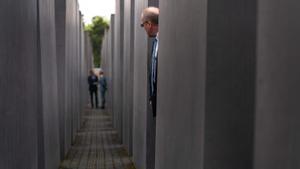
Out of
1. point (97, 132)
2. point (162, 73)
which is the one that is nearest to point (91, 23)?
point (97, 132)

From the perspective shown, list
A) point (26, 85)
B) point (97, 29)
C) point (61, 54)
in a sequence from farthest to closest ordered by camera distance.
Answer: point (97, 29), point (61, 54), point (26, 85)

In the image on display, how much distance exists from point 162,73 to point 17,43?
64.6 inches

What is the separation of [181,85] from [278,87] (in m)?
1.84

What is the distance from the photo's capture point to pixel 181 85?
15.5 ft

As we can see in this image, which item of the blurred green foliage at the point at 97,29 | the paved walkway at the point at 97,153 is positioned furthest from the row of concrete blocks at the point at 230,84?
the blurred green foliage at the point at 97,29

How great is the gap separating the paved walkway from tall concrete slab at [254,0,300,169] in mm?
7102

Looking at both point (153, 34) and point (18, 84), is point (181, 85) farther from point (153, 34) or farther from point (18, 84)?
point (153, 34)

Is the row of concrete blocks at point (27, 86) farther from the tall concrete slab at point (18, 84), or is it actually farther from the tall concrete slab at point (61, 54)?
the tall concrete slab at point (61, 54)

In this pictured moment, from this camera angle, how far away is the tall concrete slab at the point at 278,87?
2.72m

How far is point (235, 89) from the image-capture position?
3.89m

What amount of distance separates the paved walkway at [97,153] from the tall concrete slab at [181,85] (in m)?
4.36

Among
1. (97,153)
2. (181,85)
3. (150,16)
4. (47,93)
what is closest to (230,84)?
(181,85)

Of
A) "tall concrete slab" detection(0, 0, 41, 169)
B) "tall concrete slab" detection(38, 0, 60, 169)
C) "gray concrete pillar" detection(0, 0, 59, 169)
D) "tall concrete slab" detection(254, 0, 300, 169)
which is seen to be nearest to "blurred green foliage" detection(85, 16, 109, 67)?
"tall concrete slab" detection(38, 0, 60, 169)

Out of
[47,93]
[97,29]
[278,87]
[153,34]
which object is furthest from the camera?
[97,29]
